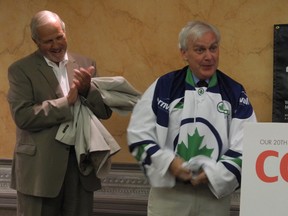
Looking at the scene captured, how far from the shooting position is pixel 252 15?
10.4 feet

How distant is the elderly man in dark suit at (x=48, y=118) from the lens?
262cm

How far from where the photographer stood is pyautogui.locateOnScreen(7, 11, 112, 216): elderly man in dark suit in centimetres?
262

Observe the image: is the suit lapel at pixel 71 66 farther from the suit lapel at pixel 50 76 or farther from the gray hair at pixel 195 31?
the gray hair at pixel 195 31

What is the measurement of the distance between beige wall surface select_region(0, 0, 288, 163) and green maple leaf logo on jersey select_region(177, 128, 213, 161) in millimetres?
1103

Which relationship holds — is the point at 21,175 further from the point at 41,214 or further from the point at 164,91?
the point at 164,91

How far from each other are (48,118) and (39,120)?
44mm

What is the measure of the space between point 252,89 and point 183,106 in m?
1.09

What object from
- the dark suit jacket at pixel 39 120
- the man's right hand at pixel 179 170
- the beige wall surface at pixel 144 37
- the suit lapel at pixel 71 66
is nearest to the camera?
the man's right hand at pixel 179 170

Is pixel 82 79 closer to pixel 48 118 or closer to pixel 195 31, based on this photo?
pixel 48 118

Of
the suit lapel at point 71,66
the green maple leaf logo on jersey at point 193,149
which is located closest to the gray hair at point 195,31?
the green maple leaf logo on jersey at point 193,149

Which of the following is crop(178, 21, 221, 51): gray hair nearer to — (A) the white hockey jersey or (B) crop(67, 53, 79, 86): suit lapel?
(A) the white hockey jersey

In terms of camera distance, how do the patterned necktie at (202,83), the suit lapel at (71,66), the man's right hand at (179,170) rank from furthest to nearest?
the suit lapel at (71,66) < the patterned necktie at (202,83) < the man's right hand at (179,170)

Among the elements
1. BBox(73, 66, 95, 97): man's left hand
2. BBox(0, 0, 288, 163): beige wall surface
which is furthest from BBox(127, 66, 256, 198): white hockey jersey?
BBox(0, 0, 288, 163): beige wall surface

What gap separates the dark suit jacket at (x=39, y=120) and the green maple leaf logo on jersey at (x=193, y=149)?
26.1 inches
